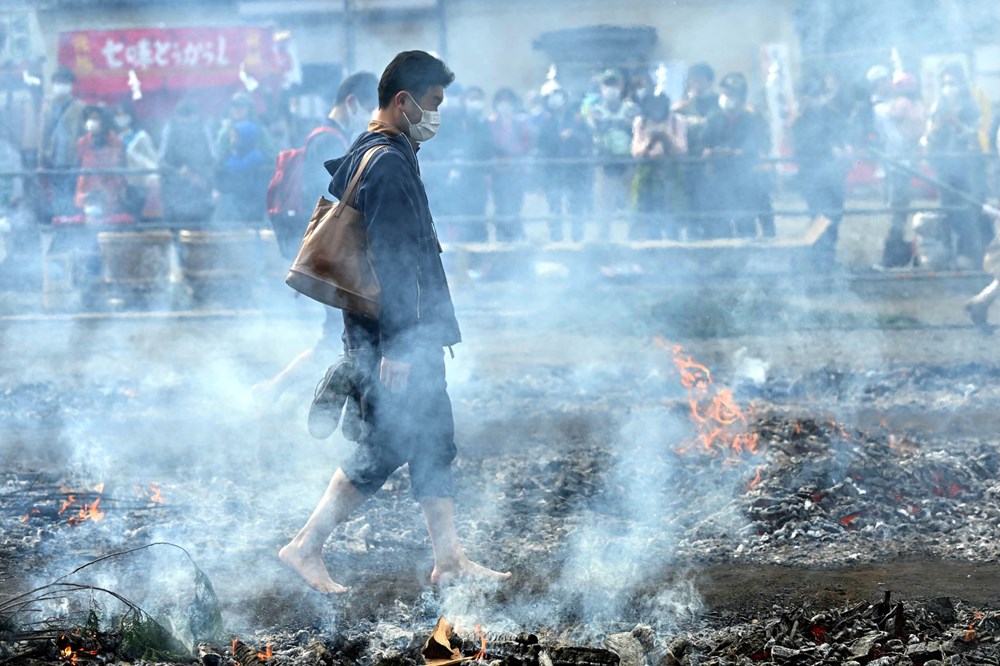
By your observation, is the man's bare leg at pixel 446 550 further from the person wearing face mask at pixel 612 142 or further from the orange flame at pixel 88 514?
the person wearing face mask at pixel 612 142

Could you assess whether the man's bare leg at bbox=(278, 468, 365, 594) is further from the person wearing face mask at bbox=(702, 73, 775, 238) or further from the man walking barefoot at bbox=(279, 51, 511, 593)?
the person wearing face mask at bbox=(702, 73, 775, 238)

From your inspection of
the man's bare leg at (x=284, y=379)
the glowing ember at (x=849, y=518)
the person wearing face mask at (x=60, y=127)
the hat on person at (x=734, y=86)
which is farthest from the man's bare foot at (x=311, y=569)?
the person wearing face mask at (x=60, y=127)

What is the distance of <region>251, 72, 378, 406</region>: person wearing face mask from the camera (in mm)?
5883

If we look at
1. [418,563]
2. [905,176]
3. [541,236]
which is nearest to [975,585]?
[418,563]

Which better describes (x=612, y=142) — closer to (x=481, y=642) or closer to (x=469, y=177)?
(x=469, y=177)

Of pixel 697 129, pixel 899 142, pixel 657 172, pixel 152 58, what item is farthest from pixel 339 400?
pixel 152 58

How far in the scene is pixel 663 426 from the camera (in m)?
5.82

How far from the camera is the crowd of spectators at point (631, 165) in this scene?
9.18 meters

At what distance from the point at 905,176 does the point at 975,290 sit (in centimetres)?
126

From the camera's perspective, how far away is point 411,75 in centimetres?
363

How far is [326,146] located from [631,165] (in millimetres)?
4132

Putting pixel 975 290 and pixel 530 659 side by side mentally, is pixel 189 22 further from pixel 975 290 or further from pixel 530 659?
pixel 530 659

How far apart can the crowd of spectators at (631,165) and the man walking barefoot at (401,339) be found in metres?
5.39

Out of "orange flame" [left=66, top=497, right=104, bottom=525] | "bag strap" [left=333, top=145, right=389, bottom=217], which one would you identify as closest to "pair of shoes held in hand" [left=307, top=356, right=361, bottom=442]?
"bag strap" [left=333, top=145, right=389, bottom=217]
